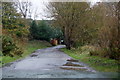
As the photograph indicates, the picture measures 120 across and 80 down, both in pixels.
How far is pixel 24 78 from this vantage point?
23.8 feet

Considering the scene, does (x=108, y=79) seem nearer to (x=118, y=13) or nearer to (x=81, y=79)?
(x=81, y=79)

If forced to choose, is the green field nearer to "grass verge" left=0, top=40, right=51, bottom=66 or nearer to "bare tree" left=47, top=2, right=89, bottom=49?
"grass verge" left=0, top=40, right=51, bottom=66

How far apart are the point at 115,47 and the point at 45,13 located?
21403mm

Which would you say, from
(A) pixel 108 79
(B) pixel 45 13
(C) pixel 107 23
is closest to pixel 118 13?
(C) pixel 107 23

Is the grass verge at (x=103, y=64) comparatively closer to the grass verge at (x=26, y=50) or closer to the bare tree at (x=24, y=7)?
the grass verge at (x=26, y=50)

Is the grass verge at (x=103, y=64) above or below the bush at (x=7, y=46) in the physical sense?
below

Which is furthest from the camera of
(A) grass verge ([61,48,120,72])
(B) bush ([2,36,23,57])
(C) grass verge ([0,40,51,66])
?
(B) bush ([2,36,23,57])

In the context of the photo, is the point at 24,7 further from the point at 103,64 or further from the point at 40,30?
the point at 103,64

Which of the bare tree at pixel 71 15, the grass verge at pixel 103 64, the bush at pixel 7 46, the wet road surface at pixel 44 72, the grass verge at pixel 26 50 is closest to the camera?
the wet road surface at pixel 44 72

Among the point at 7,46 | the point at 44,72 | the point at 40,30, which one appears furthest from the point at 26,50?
the point at 40,30

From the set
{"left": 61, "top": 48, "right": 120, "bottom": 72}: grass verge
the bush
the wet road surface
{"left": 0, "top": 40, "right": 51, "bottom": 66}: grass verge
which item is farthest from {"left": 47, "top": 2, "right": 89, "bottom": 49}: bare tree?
the wet road surface

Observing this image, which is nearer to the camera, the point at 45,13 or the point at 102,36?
the point at 102,36

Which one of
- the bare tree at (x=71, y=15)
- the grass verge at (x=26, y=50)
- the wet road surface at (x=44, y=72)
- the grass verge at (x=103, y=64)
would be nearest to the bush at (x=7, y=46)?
the grass verge at (x=26, y=50)

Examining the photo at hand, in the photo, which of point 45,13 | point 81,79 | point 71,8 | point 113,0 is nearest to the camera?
point 81,79
